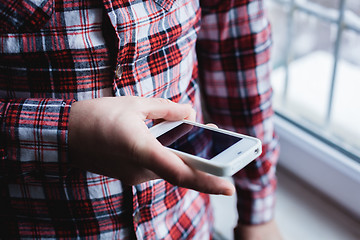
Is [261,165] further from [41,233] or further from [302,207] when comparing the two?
[41,233]

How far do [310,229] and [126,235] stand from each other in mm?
471

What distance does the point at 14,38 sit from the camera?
45cm

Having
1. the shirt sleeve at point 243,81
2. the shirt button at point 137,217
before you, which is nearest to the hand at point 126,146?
the shirt button at point 137,217

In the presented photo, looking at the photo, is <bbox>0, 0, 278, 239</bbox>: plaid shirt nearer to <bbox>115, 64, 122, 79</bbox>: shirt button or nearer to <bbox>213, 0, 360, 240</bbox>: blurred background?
<bbox>115, 64, 122, 79</bbox>: shirt button

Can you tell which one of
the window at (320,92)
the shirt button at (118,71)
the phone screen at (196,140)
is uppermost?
the shirt button at (118,71)

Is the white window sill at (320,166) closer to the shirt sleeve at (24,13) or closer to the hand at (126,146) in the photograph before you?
the hand at (126,146)

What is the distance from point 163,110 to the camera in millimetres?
463

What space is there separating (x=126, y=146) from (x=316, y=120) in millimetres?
711

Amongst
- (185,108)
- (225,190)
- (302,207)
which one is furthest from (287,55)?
(225,190)

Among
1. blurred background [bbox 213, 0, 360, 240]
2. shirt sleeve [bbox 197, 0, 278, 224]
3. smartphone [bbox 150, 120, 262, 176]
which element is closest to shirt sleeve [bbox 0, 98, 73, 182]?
smartphone [bbox 150, 120, 262, 176]

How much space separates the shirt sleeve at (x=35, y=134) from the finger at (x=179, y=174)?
0.40ft

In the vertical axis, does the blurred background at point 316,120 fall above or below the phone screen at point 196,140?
below

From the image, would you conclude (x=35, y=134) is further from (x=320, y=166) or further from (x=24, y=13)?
(x=320, y=166)

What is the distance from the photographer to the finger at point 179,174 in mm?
379
